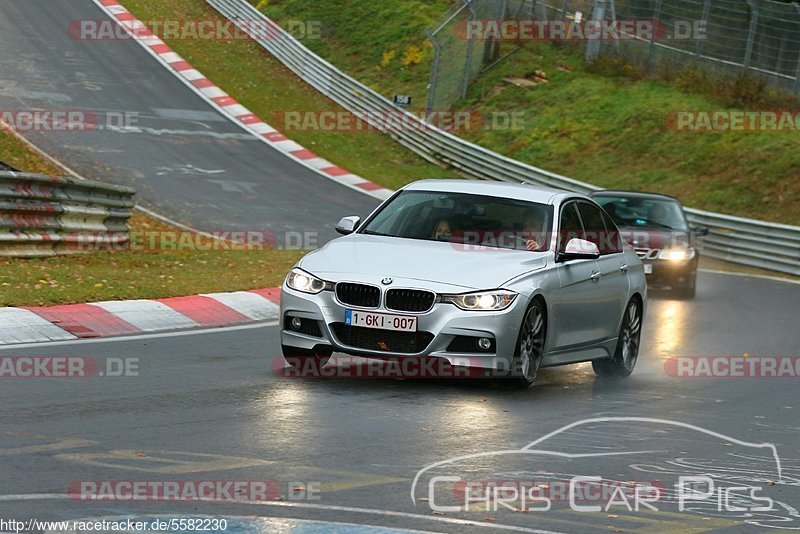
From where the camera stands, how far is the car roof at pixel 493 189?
11.5 metres

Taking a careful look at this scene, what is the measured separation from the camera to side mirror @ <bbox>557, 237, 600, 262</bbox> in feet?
35.7

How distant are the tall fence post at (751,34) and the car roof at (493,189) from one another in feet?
79.0

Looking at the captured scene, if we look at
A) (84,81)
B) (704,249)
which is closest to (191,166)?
(84,81)

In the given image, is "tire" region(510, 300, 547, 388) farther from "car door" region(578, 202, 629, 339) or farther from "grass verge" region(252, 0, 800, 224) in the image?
"grass verge" region(252, 0, 800, 224)

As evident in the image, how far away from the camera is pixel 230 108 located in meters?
36.1

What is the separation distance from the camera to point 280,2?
47.3 metres

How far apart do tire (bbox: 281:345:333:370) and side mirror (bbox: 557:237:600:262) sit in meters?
1.97

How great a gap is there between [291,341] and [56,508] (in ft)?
14.5

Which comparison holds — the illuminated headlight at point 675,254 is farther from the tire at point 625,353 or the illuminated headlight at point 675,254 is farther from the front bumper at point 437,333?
the front bumper at point 437,333

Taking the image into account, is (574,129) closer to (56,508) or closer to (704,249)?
(704,249)
